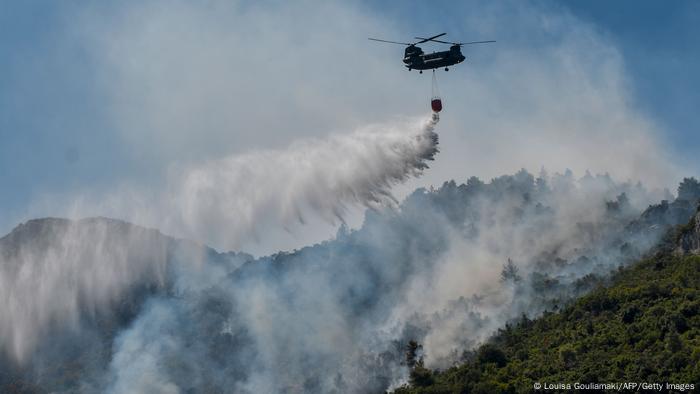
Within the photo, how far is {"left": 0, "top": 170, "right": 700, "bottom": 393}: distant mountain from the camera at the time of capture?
130 m

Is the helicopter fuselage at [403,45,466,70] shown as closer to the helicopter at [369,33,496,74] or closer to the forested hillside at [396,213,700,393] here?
the helicopter at [369,33,496,74]

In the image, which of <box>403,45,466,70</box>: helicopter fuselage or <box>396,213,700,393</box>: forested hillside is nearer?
<box>403,45,466,70</box>: helicopter fuselage

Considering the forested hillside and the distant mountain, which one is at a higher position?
the distant mountain

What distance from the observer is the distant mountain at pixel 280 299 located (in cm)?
13025

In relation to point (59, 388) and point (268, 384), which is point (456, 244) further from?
point (59, 388)

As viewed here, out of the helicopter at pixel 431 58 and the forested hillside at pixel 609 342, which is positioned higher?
the helicopter at pixel 431 58

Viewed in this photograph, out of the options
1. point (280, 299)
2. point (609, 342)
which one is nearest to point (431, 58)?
point (609, 342)

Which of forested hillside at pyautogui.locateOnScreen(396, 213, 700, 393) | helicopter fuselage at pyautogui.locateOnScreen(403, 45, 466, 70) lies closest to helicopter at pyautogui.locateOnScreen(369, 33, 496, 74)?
helicopter fuselage at pyautogui.locateOnScreen(403, 45, 466, 70)

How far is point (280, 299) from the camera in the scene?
152 metres

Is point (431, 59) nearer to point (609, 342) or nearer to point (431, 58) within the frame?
point (431, 58)

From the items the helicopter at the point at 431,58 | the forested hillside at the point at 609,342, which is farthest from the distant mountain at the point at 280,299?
the helicopter at the point at 431,58

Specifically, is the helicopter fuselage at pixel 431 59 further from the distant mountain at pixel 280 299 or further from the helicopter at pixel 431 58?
the distant mountain at pixel 280 299

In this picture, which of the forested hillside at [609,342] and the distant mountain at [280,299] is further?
the distant mountain at [280,299]

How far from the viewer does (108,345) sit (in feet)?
468
